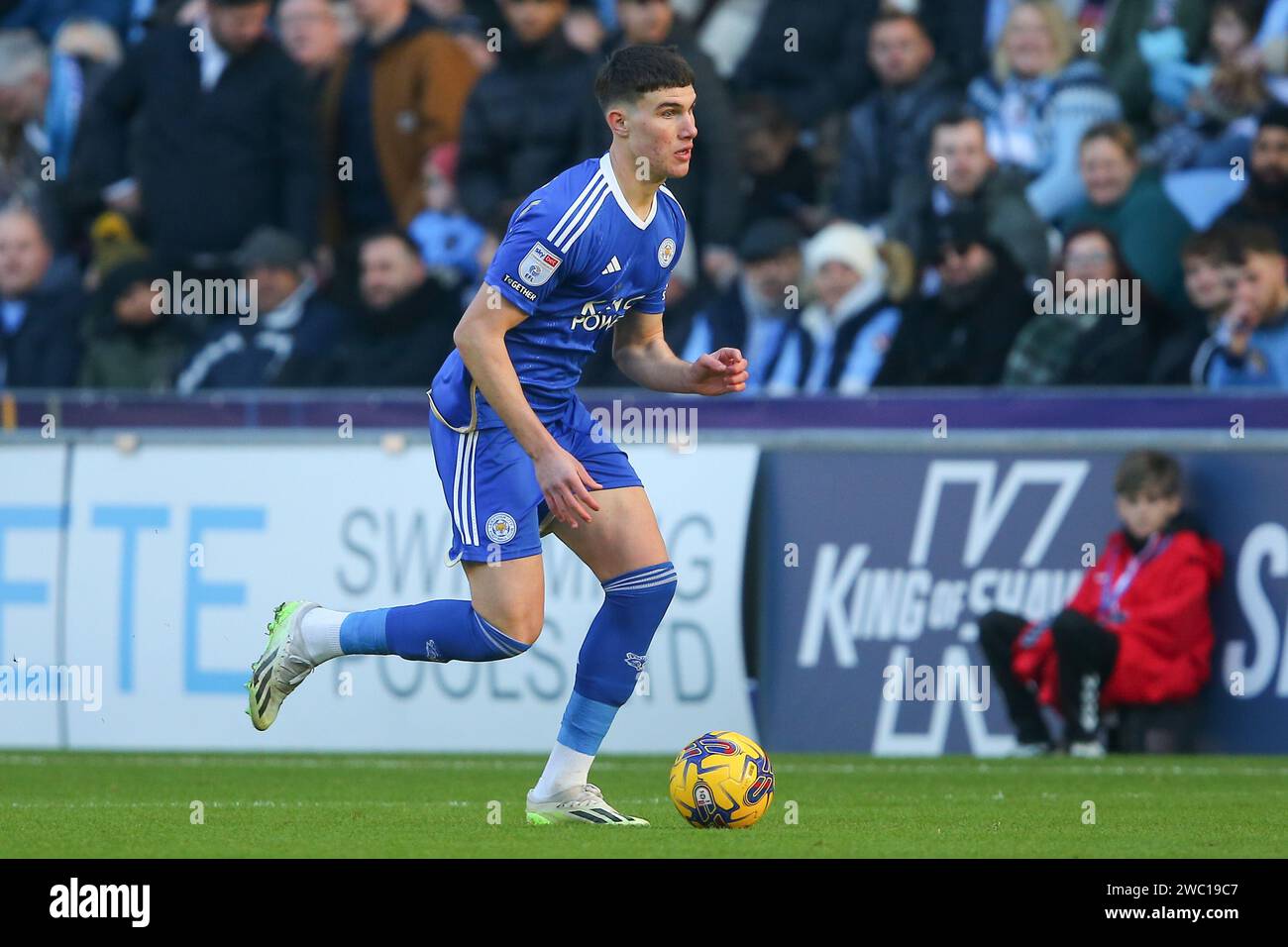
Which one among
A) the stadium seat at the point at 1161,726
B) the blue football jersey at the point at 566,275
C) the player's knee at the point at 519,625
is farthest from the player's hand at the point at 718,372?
the stadium seat at the point at 1161,726

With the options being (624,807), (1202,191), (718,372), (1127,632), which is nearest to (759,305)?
(1202,191)

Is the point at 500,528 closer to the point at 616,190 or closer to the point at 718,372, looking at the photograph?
the point at 718,372

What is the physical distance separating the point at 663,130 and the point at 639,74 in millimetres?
195

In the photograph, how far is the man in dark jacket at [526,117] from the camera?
1405cm

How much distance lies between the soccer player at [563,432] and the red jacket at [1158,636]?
3799 mm

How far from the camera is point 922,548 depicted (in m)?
11.5

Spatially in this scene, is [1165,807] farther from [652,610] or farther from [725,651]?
[725,651]

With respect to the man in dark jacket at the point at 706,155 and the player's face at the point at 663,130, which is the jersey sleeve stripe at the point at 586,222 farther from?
the man in dark jacket at the point at 706,155

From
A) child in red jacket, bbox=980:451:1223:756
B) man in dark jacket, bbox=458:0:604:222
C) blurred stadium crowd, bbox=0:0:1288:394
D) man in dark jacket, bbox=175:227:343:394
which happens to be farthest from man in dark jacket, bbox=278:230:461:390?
child in red jacket, bbox=980:451:1223:756

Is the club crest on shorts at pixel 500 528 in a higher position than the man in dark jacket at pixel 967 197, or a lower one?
lower

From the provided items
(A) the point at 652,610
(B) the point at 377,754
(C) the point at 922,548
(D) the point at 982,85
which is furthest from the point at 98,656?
(D) the point at 982,85

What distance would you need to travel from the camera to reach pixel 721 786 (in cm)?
745

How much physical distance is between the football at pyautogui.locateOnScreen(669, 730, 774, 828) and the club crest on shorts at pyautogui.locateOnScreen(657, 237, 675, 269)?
1.55m

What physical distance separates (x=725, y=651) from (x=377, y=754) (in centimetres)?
178
